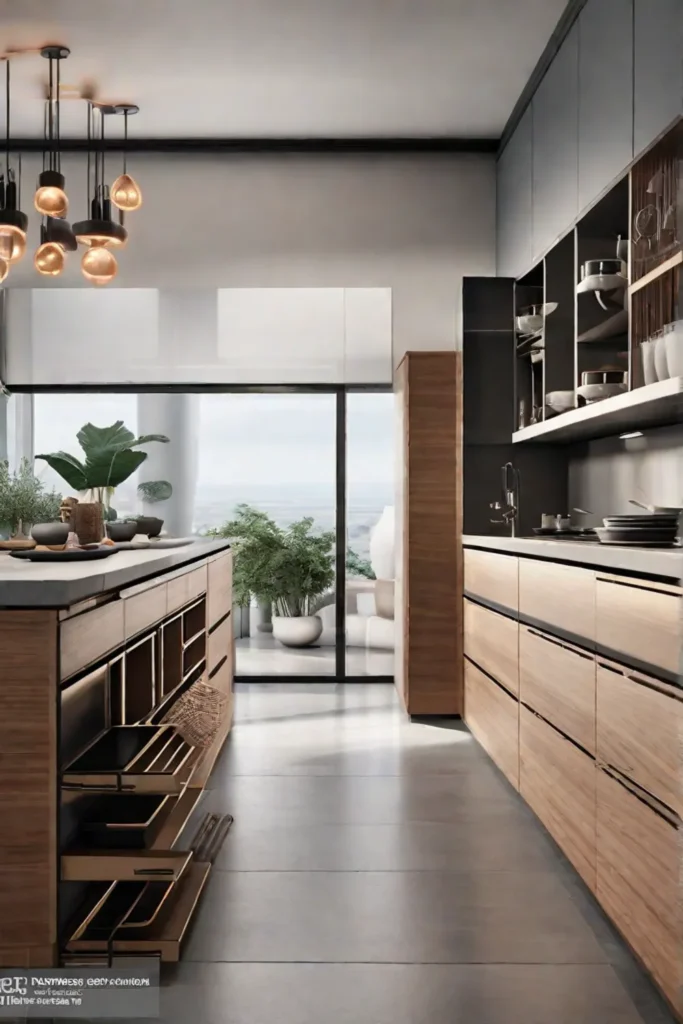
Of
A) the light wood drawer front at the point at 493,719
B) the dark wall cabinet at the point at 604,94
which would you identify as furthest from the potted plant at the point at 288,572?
the dark wall cabinet at the point at 604,94

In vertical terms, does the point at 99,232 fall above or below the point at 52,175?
below

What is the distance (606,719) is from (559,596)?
1.87 ft

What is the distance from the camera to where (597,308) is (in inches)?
145

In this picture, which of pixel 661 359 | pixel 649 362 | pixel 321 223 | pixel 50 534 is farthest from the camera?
pixel 321 223

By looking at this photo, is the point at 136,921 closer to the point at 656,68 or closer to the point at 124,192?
the point at 656,68

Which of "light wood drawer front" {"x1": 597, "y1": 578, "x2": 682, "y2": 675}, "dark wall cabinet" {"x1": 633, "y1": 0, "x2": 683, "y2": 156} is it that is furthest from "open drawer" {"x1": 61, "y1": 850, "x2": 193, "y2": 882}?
"dark wall cabinet" {"x1": 633, "y1": 0, "x2": 683, "y2": 156}

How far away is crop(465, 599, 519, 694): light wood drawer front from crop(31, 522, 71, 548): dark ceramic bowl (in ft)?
5.42

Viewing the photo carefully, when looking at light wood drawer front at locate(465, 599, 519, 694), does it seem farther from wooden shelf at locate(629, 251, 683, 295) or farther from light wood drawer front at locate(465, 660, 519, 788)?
wooden shelf at locate(629, 251, 683, 295)

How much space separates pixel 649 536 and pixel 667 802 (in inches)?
35.7

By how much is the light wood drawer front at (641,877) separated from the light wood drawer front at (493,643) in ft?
3.74

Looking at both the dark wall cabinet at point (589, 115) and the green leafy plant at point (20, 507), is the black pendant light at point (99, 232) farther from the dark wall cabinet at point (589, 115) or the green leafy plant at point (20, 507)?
the dark wall cabinet at point (589, 115)

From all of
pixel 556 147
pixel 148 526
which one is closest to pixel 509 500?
pixel 556 147

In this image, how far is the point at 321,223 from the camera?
224 inches

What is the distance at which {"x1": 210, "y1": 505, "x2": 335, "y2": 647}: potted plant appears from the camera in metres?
5.92
